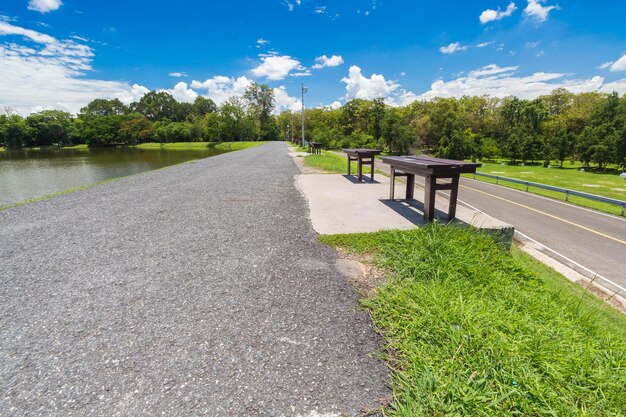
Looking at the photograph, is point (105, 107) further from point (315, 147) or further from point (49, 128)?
point (315, 147)

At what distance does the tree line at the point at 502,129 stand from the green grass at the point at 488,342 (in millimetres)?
37868

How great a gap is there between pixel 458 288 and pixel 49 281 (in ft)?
17.2

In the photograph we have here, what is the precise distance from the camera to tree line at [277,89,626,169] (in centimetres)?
3312

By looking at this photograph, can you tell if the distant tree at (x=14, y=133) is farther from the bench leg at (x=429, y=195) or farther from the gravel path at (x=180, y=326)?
the bench leg at (x=429, y=195)

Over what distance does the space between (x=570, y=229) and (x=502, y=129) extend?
165 ft

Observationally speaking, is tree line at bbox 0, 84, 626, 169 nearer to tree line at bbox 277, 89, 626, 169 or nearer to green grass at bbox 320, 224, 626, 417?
tree line at bbox 277, 89, 626, 169

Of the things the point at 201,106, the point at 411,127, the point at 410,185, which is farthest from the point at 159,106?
the point at 410,185

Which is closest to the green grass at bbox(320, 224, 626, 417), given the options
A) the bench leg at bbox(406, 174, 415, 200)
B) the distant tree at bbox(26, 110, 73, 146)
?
the bench leg at bbox(406, 174, 415, 200)

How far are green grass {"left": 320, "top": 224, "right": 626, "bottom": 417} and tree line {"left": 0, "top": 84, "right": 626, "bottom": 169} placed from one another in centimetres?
3781

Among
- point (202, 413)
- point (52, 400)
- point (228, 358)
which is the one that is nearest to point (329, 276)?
point (228, 358)

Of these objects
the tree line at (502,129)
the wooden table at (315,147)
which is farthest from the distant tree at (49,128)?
the wooden table at (315,147)

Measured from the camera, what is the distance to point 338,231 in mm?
5176

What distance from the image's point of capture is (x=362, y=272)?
385 centimetres

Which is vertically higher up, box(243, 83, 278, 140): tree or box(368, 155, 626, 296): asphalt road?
box(243, 83, 278, 140): tree
